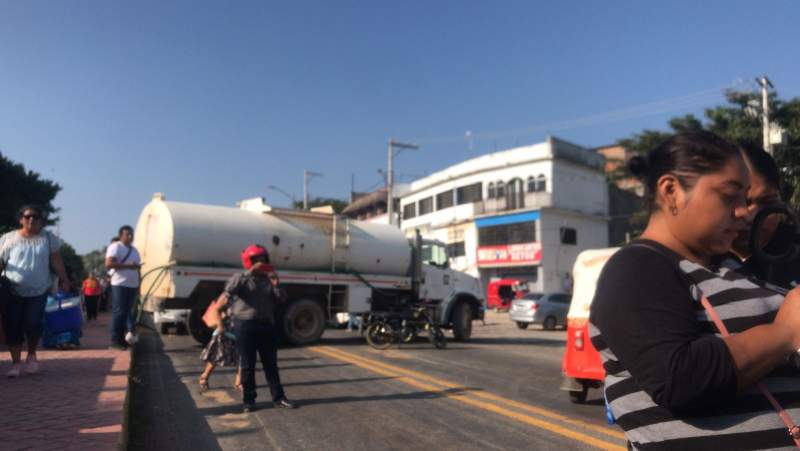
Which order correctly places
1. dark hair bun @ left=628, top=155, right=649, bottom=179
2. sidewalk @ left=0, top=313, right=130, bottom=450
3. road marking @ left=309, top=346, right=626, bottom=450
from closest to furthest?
1. dark hair bun @ left=628, top=155, right=649, bottom=179
2. sidewalk @ left=0, top=313, right=130, bottom=450
3. road marking @ left=309, top=346, right=626, bottom=450

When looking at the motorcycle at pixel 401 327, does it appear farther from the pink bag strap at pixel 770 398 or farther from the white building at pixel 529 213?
the white building at pixel 529 213

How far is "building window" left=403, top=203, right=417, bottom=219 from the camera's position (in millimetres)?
51875

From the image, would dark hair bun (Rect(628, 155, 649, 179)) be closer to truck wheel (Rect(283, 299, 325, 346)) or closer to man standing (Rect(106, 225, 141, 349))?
man standing (Rect(106, 225, 141, 349))

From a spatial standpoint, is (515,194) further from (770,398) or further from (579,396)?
(770,398)

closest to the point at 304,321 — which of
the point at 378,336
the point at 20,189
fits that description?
the point at 378,336

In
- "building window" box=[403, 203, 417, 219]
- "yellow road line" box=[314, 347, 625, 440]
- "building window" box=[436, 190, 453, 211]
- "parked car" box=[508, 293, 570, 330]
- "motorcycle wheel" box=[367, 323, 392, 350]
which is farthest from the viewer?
"building window" box=[403, 203, 417, 219]

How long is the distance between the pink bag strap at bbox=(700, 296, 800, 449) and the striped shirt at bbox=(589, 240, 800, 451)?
0.04 feet

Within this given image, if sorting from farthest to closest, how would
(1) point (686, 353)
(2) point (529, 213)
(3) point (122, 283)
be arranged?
(2) point (529, 213) → (3) point (122, 283) → (1) point (686, 353)

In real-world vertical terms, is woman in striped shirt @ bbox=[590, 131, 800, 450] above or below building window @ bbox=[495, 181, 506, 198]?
below

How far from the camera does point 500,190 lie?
42406 millimetres

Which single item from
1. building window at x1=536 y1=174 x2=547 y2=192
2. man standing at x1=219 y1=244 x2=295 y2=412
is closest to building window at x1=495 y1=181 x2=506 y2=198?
building window at x1=536 y1=174 x2=547 y2=192

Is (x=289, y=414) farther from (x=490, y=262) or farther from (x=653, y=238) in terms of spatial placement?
(x=490, y=262)

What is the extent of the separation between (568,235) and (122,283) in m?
34.0

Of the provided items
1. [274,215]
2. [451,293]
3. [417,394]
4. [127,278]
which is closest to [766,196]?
[417,394]
